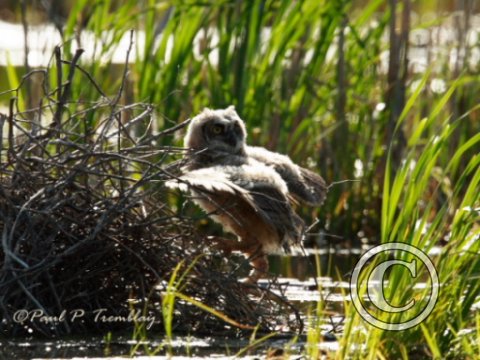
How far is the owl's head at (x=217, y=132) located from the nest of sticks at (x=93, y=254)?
4.67 feet

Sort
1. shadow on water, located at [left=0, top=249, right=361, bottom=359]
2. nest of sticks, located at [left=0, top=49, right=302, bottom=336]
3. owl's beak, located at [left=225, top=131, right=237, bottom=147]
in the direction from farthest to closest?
owl's beak, located at [left=225, top=131, right=237, bottom=147], nest of sticks, located at [left=0, top=49, right=302, bottom=336], shadow on water, located at [left=0, top=249, right=361, bottom=359]

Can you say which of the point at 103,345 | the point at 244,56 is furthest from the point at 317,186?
the point at 103,345

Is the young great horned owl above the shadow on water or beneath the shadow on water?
above

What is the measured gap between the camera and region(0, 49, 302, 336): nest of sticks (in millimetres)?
4836

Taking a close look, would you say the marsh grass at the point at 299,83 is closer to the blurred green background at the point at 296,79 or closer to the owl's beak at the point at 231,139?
the blurred green background at the point at 296,79

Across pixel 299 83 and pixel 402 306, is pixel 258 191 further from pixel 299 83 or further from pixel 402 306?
pixel 299 83

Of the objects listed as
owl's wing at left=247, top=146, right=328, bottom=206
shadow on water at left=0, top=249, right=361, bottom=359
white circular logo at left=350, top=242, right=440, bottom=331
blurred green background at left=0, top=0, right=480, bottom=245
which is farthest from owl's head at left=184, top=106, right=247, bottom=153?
white circular logo at left=350, top=242, right=440, bottom=331

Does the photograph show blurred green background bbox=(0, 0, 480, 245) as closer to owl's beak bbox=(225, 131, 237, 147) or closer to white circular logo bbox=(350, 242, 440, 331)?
owl's beak bbox=(225, 131, 237, 147)

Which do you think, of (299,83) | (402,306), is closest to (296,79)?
(299,83)

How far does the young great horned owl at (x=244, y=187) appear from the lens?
5.30 metres

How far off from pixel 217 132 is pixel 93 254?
6.48ft

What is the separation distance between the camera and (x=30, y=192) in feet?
16.6

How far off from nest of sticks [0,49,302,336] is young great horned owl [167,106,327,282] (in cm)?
25

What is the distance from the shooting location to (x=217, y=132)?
22.2 ft
